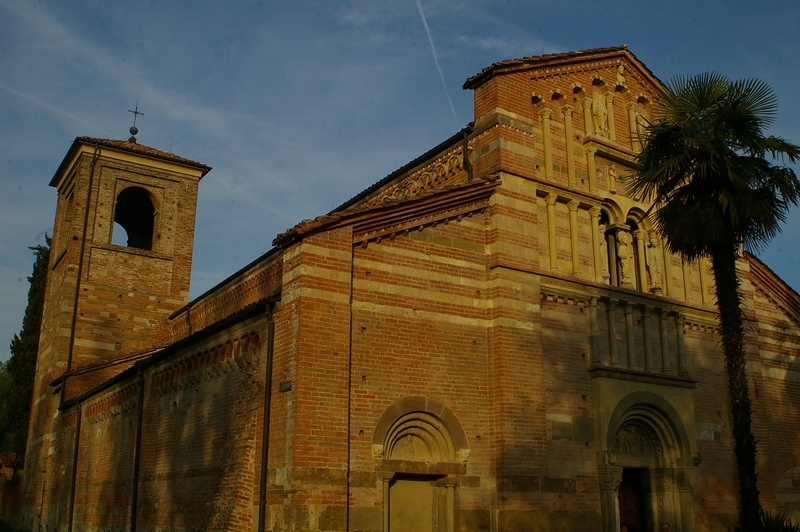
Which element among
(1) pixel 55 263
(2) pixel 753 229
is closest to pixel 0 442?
(1) pixel 55 263

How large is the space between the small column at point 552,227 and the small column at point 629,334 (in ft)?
6.74

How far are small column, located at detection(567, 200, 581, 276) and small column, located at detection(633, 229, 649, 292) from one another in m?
2.07

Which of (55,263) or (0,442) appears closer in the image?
(55,263)

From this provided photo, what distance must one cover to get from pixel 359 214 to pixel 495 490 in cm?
556

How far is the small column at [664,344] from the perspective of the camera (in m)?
17.3

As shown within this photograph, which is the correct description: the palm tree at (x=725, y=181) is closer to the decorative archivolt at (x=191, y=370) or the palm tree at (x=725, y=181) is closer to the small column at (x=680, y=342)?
the small column at (x=680, y=342)

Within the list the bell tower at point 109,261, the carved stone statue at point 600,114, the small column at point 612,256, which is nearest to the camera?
the small column at point 612,256

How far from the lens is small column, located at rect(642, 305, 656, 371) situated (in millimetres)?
17078

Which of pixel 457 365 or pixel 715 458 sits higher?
pixel 457 365

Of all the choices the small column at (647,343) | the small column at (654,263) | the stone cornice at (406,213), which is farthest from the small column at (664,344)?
the stone cornice at (406,213)

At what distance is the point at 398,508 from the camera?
13.7m

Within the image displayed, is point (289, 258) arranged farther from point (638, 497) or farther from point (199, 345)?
point (638, 497)

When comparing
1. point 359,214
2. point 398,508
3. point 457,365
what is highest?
point 359,214

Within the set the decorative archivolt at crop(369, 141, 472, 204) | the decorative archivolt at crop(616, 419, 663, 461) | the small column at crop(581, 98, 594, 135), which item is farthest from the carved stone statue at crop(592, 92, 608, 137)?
the decorative archivolt at crop(616, 419, 663, 461)
